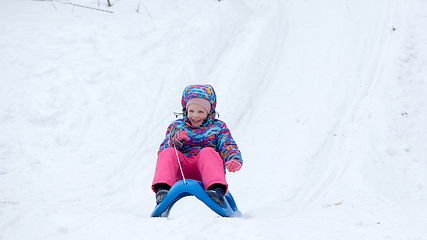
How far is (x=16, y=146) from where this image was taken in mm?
3227

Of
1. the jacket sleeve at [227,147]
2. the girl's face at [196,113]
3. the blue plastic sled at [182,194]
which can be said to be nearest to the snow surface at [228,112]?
the blue plastic sled at [182,194]

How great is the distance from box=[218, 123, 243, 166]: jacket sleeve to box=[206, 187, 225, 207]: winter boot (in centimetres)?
33

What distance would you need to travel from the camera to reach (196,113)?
2609mm

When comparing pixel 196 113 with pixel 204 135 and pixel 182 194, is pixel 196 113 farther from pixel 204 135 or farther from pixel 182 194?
pixel 182 194

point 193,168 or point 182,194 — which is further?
point 193,168

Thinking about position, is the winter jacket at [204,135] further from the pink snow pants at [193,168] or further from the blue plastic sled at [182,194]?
the blue plastic sled at [182,194]

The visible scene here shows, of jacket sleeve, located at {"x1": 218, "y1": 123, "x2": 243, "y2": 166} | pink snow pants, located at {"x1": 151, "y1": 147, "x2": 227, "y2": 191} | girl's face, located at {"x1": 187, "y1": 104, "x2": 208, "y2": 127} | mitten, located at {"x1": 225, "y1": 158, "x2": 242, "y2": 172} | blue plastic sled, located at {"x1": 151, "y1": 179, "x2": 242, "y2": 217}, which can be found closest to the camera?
blue plastic sled, located at {"x1": 151, "y1": 179, "x2": 242, "y2": 217}

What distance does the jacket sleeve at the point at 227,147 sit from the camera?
8.08 ft

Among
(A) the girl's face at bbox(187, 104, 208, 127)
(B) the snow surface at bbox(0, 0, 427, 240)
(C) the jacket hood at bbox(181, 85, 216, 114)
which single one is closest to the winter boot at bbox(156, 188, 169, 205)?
(B) the snow surface at bbox(0, 0, 427, 240)

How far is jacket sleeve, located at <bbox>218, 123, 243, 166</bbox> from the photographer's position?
246 centimetres

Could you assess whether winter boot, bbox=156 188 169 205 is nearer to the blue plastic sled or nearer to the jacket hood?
the blue plastic sled

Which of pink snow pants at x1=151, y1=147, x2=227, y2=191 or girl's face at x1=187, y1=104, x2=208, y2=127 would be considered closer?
pink snow pants at x1=151, y1=147, x2=227, y2=191

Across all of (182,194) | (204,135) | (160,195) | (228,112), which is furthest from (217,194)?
(228,112)

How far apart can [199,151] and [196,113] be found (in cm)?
Result: 31
